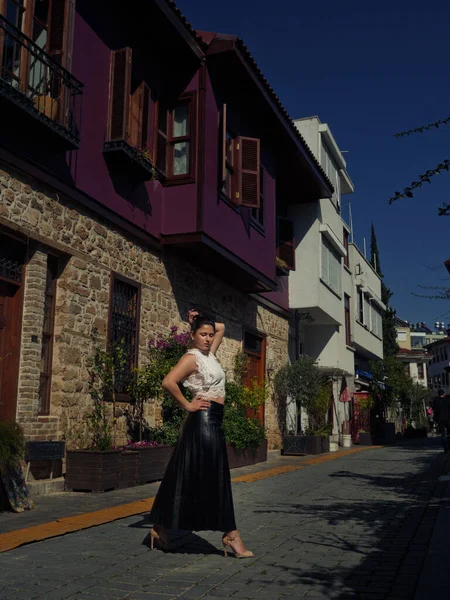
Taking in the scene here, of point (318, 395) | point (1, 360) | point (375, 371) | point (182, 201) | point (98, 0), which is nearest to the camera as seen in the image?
point (1, 360)

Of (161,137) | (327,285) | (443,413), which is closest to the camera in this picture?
(161,137)

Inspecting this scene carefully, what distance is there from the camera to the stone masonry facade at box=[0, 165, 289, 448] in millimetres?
8562

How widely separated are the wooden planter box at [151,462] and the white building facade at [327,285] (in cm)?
955

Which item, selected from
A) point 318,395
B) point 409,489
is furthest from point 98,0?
point 318,395

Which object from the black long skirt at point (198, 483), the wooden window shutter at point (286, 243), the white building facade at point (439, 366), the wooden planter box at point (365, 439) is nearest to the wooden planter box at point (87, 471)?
the black long skirt at point (198, 483)

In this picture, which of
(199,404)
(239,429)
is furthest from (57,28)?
(239,429)

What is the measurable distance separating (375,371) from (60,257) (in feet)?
82.7

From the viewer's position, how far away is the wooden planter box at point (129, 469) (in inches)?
365

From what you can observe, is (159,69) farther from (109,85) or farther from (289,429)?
(289,429)

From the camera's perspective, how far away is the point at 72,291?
9617 millimetres

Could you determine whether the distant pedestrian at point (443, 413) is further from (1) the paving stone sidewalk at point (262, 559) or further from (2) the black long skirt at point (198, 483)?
(2) the black long skirt at point (198, 483)

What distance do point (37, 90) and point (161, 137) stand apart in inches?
149

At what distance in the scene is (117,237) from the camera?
10875 mm

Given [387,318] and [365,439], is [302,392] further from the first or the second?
[387,318]
